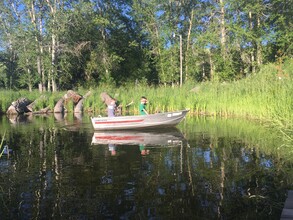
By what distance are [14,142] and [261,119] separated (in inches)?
404

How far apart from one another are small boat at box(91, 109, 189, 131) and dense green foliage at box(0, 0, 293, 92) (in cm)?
1240

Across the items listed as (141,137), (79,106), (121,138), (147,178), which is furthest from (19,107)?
(147,178)

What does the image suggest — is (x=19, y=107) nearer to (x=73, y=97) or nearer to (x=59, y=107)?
(x=59, y=107)

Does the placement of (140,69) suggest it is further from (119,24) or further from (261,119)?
(261,119)

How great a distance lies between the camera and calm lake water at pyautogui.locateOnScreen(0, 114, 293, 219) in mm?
5059

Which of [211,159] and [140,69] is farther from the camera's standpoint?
[140,69]

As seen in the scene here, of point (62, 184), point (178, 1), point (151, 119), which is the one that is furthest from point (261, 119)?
point (178, 1)

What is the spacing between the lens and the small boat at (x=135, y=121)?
13.4 metres

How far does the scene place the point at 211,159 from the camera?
8.16 m

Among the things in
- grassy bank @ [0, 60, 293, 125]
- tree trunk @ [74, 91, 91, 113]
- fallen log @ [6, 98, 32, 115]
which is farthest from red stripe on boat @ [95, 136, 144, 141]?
fallen log @ [6, 98, 32, 115]

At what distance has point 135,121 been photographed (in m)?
13.5

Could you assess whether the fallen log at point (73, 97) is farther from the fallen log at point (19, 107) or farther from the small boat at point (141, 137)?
the small boat at point (141, 137)

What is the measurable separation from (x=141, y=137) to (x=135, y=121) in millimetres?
1552

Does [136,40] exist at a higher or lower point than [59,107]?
higher
